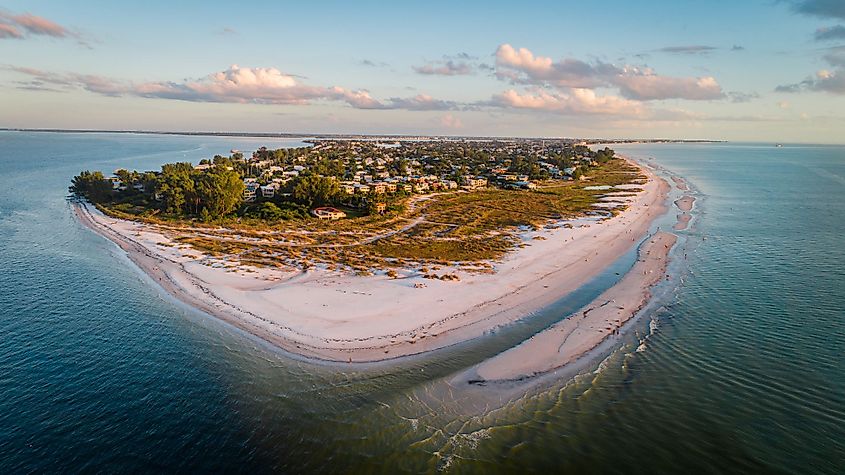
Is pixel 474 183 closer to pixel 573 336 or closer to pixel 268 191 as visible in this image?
pixel 268 191

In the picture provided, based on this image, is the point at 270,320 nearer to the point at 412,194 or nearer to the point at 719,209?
the point at 412,194

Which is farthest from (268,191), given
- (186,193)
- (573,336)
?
(573,336)

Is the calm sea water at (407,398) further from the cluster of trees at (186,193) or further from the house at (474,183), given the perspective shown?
the house at (474,183)

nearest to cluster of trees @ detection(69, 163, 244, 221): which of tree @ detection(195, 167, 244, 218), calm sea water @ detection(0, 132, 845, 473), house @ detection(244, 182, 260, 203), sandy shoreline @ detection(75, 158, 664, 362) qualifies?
tree @ detection(195, 167, 244, 218)

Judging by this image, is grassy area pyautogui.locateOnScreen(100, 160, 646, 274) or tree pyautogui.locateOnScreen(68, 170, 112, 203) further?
tree pyautogui.locateOnScreen(68, 170, 112, 203)

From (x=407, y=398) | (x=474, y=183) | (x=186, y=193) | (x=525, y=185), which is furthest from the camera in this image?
(x=474, y=183)

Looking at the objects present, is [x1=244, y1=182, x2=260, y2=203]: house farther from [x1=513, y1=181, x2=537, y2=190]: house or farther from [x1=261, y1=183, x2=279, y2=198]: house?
[x1=513, y1=181, x2=537, y2=190]: house

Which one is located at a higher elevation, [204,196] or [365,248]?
[204,196]

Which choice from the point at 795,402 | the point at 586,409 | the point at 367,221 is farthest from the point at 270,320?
the point at 367,221
